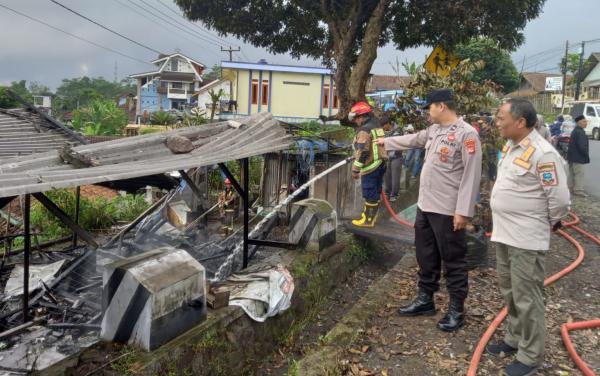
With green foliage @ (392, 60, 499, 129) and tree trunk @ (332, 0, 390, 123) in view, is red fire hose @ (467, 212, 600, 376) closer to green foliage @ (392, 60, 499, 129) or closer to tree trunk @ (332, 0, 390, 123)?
green foliage @ (392, 60, 499, 129)

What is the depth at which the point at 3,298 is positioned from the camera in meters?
4.43

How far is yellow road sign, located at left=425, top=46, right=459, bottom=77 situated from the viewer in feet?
26.3

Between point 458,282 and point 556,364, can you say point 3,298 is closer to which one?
point 458,282

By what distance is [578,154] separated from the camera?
1058cm

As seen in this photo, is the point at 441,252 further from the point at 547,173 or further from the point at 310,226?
the point at 310,226

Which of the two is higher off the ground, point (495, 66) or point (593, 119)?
point (495, 66)

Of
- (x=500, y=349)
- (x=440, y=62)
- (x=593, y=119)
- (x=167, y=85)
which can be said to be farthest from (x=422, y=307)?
(x=167, y=85)

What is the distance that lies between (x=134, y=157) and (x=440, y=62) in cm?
646

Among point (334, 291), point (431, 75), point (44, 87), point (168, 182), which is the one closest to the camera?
point (168, 182)

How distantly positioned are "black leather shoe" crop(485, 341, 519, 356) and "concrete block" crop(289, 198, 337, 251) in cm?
272

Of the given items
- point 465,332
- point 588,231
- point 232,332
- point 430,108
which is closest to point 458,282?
point 465,332

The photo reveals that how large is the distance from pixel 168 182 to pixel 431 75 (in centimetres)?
460

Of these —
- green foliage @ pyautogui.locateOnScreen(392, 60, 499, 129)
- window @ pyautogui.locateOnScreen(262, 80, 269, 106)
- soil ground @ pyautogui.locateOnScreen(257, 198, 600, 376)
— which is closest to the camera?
soil ground @ pyautogui.locateOnScreen(257, 198, 600, 376)

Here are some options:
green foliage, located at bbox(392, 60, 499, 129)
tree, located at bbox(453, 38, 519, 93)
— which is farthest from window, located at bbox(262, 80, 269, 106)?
green foliage, located at bbox(392, 60, 499, 129)
